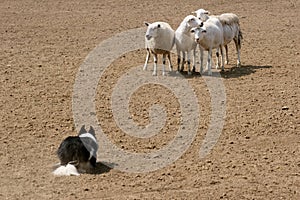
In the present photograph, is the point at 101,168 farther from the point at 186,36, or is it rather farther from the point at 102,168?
the point at 186,36

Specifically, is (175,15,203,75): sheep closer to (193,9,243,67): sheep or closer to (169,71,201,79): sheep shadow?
(169,71,201,79): sheep shadow

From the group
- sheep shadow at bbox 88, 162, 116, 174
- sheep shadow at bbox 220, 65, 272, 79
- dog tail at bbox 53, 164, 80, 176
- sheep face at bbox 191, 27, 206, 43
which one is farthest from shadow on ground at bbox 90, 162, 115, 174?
sheep shadow at bbox 220, 65, 272, 79

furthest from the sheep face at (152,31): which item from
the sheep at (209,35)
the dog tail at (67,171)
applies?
the dog tail at (67,171)

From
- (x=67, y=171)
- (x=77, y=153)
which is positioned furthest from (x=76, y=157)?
(x=67, y=171)

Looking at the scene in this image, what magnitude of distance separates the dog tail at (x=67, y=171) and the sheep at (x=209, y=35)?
6117mm

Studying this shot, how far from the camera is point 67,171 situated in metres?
8.88

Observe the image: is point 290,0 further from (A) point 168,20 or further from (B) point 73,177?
(B) point 73,177

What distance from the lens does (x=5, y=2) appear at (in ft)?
87.0

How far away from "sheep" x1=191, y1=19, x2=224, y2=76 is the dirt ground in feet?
2.32

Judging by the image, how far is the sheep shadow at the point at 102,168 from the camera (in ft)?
29.7

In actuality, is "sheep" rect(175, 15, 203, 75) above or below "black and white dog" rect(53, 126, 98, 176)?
above

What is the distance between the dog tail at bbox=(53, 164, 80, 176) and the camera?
29.1ft

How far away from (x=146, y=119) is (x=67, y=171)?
290 centimetres

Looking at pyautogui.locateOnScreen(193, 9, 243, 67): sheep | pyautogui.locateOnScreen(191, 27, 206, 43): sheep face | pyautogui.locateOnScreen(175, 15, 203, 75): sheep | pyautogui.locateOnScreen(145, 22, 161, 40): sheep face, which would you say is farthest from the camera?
pyautogui.locateOnScreen(193, 9, 243, 67): sheep
